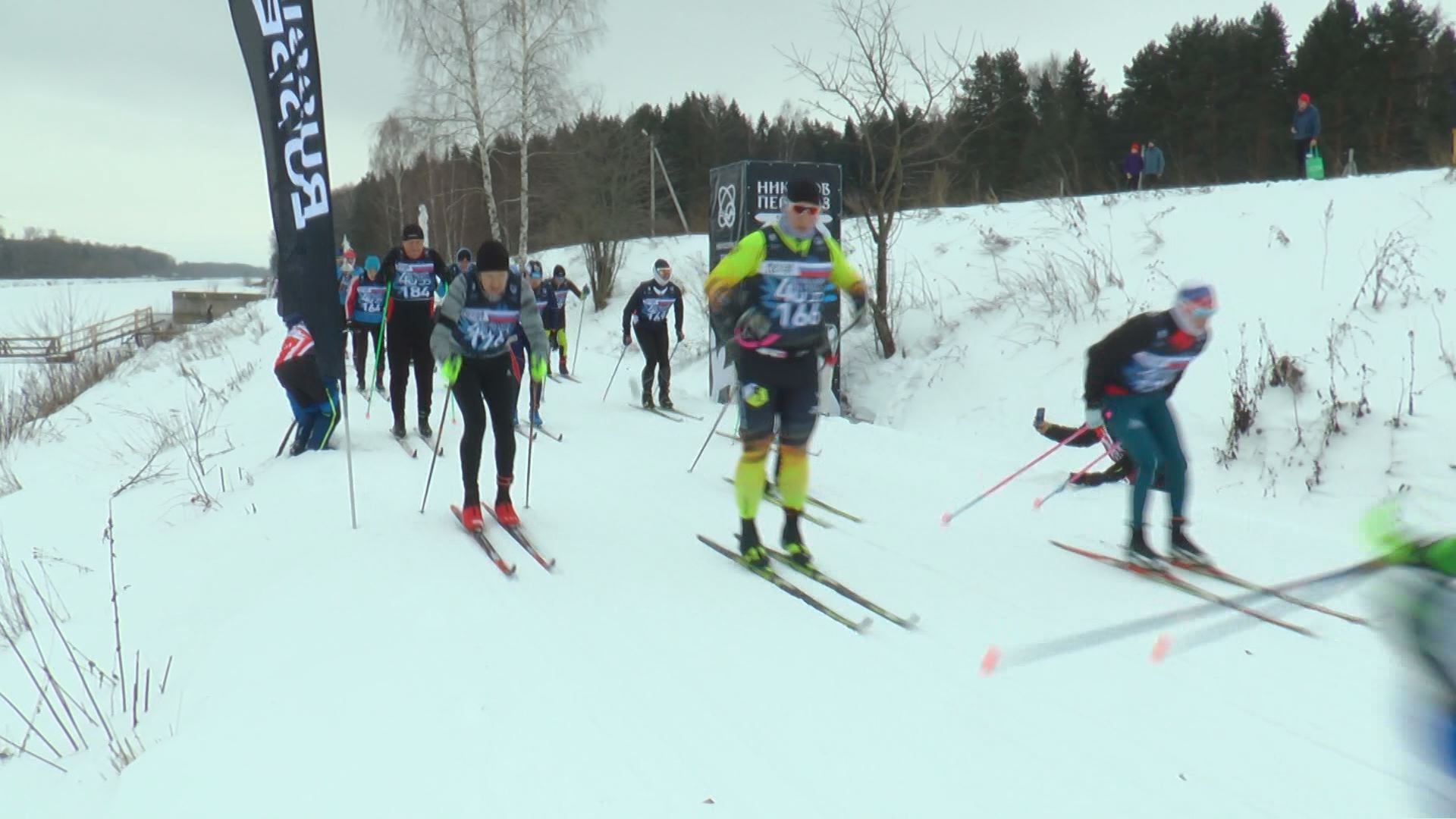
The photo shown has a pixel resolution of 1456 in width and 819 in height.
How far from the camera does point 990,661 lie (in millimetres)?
3660

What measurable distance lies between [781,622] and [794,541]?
3.04 feet

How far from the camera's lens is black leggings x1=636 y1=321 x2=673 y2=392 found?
37.0 ft

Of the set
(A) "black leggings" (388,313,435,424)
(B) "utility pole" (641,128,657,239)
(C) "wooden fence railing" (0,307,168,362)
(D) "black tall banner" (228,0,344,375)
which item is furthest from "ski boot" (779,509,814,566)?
(B) "utility pole" (641,128,657,239)

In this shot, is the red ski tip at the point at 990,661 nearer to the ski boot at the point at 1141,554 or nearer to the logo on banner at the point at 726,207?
the ski boot at the point at 1141,554

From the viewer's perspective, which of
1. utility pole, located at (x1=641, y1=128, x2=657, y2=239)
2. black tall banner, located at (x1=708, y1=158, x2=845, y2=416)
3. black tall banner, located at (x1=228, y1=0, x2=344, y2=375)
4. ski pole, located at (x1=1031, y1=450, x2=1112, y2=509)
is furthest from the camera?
utility pole, located at (x1=641, y1=128, x2=657, y2=239)

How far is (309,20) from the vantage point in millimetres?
5902

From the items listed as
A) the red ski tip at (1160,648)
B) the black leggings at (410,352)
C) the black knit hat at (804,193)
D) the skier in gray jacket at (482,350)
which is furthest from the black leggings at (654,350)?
the red ski tip at (1160,648)

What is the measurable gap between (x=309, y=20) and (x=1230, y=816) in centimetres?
625

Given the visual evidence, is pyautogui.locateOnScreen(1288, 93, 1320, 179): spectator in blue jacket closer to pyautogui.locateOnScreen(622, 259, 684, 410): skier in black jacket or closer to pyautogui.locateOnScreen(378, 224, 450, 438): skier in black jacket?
pyautogui.locateOnScreen(622, 259, 684, 410): skier in black jacket

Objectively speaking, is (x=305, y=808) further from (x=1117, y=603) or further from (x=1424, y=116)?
(x=1424, y=116)

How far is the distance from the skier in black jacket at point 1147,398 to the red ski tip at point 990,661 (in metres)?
1.64

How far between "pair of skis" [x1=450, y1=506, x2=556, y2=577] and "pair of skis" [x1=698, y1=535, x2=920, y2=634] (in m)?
0.99

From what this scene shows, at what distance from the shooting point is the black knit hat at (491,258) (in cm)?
590

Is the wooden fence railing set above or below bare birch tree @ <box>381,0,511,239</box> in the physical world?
below
